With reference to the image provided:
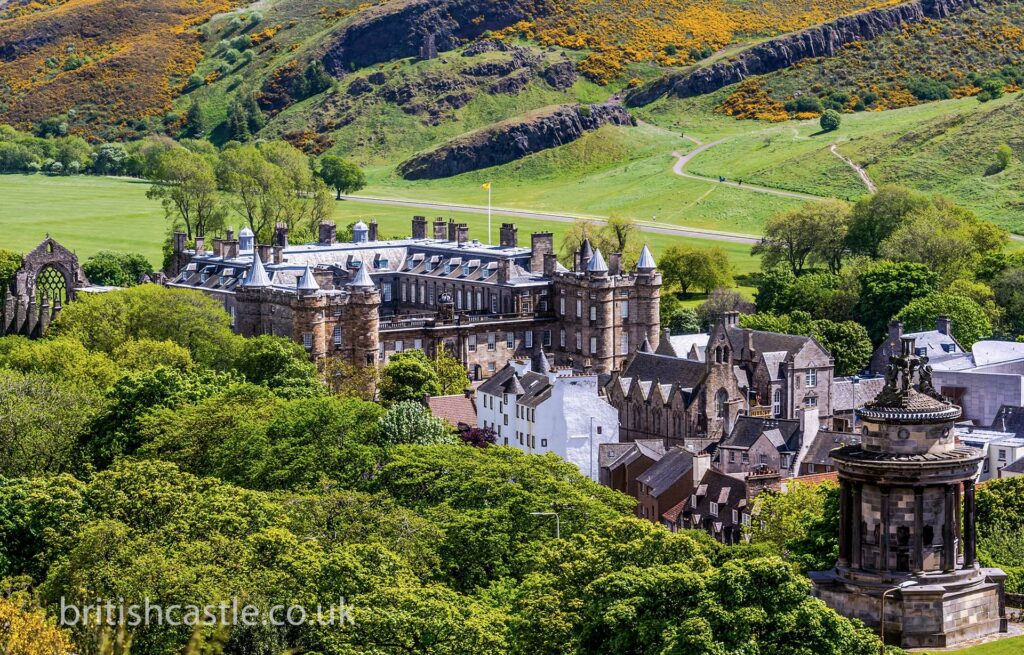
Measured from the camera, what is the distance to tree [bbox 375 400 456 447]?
10881cm

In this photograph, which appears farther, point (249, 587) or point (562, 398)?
point (562, 398)

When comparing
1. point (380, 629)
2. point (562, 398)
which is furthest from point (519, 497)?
point (562, 398)

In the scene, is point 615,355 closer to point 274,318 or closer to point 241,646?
point 274,318

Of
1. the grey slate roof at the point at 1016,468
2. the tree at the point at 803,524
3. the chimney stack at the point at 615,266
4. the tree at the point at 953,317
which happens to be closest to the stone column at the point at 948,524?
the tree at the point at 803,524

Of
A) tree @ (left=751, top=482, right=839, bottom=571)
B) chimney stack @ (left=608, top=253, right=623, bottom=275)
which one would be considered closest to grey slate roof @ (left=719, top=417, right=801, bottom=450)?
tree @ (left=751, top=482, right=839, bottom=571)

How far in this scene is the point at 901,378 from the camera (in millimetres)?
57531

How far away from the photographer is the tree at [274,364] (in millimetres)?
131500

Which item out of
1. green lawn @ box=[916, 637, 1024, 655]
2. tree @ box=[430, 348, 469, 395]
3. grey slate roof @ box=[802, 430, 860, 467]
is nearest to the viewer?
green lawn @ box=[916, 637, 1024, 655]

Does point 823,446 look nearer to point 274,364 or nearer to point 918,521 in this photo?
point 274,364

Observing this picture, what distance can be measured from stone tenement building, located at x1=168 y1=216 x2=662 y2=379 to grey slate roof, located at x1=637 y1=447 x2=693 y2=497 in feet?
135

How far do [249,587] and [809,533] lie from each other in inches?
830

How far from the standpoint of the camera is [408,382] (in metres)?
137

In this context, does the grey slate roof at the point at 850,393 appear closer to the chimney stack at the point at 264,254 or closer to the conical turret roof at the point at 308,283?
→ the conical turret roof at the point at 308,283

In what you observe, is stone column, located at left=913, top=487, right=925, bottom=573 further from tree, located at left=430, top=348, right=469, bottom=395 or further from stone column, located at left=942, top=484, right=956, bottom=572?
tree, located at left=430, top=348, right=469, bottom=395
